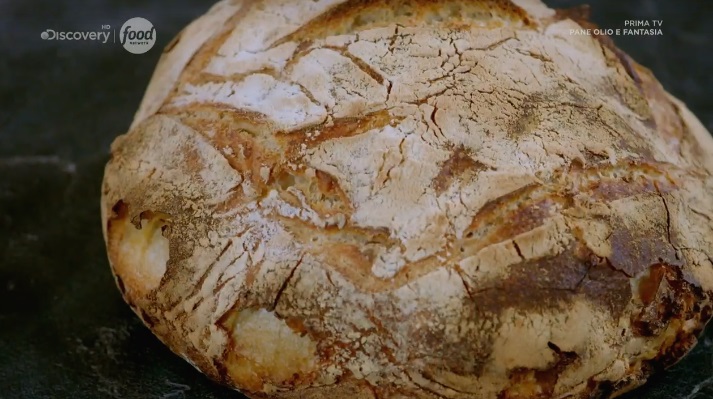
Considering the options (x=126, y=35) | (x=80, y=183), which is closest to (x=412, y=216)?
(x=80, y=183)

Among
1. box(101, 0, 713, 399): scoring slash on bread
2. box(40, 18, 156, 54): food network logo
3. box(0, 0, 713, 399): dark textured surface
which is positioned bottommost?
box(0, 0, 713, 399): dark textured surface

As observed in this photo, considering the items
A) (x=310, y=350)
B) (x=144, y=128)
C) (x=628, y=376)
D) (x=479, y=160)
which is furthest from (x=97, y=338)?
(x=628, y=376)

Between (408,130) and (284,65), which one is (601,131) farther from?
(284,65)

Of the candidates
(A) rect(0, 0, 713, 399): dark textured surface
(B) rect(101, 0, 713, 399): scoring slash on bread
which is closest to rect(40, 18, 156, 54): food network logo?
(A) rect(0, 0, 713, 399): dark textured surface

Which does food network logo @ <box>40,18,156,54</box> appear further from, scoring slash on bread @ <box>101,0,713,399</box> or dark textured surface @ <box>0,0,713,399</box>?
scoring slash on bread @ <box>101,0,713,399</box>

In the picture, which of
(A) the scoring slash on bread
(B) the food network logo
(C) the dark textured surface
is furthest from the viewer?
(B) the food network logo

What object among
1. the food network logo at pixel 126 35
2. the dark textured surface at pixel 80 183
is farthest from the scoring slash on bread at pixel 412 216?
the food network logo at pixel 126 35
